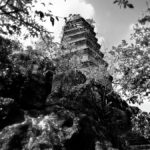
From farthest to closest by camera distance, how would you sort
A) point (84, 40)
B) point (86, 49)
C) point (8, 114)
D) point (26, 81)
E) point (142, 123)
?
1. point (84, 40)
2. point (86, 49)
3. point (26, 81)
4. point (8, 114)
5. point (142, 123)

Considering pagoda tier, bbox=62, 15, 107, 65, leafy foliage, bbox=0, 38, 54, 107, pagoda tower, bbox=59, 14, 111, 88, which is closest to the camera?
leafy foliage, bbox=0, 38, 54, 107

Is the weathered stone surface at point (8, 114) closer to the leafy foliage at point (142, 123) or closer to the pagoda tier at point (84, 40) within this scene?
the leafy foliage at point (142, 123)

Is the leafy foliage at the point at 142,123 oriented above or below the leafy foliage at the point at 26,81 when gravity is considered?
below

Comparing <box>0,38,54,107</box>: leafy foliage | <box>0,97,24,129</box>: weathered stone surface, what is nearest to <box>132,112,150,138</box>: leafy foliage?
<box>0,97,24,129</box>: weathered stone surface

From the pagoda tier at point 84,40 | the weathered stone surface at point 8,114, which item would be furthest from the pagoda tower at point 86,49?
the weathered stone surface at point 8,114

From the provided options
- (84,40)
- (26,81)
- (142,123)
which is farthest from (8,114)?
(84,40)

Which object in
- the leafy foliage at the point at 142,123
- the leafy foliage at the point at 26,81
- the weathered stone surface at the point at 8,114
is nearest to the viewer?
the leafy foliage at the point at 142,123

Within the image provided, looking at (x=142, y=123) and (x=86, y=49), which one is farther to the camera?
(x=86, y=49)

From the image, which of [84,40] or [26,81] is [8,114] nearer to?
[26,81]

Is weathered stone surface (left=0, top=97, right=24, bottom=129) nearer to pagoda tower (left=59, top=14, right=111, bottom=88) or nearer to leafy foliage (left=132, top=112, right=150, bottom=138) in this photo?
leafy foliage (left=132, top=112, right=150, bottom=138)

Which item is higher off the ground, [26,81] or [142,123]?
[26,81]

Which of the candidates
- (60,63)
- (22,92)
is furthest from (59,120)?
(60,63)

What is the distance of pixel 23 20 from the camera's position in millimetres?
11383

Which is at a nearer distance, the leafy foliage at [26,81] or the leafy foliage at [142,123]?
the leafy foliage at [142,123]
